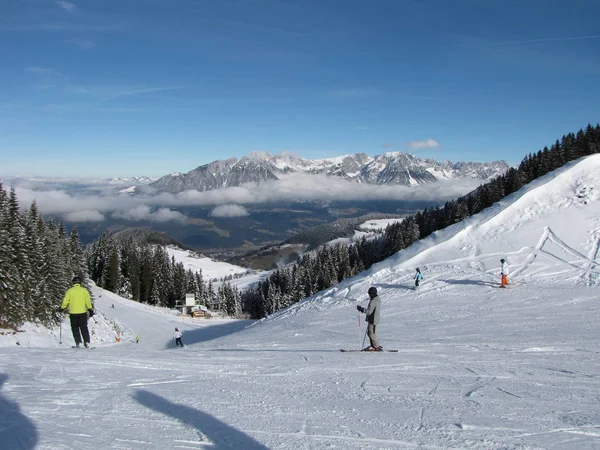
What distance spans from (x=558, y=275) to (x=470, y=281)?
5689 mm

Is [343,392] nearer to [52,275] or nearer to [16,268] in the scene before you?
[16,268]

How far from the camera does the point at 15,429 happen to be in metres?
5.91

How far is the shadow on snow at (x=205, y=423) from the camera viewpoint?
5.56m

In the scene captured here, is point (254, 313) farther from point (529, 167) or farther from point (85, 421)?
point (85, 421)

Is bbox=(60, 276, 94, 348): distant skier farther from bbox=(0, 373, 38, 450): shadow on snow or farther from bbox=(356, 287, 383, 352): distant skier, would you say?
bbox=(356, 287, 383, 352): distant skier

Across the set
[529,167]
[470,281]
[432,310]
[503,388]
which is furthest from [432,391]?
[529,167]

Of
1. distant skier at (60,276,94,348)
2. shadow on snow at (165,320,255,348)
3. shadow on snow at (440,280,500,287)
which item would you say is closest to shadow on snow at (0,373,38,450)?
distant skier at (60,276,94,348)

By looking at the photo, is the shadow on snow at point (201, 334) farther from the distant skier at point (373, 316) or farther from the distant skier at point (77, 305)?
the distant skier at point (373, 316)

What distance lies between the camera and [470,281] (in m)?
30.6

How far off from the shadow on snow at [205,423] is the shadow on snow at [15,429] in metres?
1.73

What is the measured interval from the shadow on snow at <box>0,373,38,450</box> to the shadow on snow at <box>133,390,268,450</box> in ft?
5.67

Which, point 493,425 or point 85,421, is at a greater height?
point 85,421

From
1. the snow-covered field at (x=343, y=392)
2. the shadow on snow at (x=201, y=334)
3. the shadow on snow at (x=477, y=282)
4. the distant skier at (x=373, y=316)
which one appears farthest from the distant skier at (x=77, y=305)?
the shadow on snow at (x=201, y=334)

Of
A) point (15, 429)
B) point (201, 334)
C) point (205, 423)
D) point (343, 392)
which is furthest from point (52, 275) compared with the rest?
point (205, 423)
